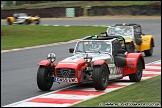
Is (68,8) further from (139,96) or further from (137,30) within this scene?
(139,96)

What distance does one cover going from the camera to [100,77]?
12578 millimetres

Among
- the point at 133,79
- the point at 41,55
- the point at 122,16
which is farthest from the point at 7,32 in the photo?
the point at 133,79

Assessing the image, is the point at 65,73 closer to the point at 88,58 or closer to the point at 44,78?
the point at 44,78

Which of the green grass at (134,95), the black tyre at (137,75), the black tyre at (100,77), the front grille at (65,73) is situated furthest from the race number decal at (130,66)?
the front grille at (65,73)

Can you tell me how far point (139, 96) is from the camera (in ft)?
37.0

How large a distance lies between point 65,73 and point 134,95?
2181 millimetres

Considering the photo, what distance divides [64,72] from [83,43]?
1923mm

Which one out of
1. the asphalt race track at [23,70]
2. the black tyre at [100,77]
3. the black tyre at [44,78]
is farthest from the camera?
the black tyre at [44,78]

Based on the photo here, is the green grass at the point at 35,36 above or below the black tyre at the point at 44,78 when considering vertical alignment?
above

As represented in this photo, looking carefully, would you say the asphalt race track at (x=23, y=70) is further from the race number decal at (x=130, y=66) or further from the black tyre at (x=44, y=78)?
the race number decal at (x=130, y=66)

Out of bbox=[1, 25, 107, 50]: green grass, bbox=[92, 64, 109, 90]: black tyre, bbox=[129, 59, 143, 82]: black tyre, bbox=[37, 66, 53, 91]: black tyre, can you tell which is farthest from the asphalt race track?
bbox=[1, 25, 107, 50]: green grass

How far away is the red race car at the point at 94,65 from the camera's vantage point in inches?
501

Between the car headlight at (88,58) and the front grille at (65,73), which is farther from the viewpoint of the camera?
the car headlight at (88,58)

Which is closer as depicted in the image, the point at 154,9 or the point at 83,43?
the point at 83,43
